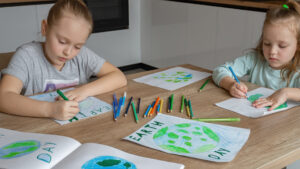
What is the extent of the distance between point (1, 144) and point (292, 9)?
1188 millimetres

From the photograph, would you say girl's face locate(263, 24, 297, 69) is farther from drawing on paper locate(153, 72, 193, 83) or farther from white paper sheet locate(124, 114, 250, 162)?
white paper sheet locate(124, 114, 250, 162)

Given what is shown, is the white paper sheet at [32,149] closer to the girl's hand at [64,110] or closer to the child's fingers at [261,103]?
the girl's hand at [64,110]

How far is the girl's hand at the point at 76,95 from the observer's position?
3.65 feet

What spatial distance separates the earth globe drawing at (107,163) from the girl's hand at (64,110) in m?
0.27

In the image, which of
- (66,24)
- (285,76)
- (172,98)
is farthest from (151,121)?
(285,76)

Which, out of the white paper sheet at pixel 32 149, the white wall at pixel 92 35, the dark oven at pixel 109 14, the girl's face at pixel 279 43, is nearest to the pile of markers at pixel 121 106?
the white paper sheet at pixel 32 149

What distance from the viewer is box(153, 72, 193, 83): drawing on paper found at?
1356 mm

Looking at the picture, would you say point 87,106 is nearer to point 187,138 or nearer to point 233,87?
point 187,138

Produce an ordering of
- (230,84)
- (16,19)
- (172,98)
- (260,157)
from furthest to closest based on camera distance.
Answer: (16,19), (230,84), (172,98), (260,157)

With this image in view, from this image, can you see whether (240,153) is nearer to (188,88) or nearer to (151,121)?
(151,121)

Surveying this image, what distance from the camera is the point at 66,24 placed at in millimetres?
1179

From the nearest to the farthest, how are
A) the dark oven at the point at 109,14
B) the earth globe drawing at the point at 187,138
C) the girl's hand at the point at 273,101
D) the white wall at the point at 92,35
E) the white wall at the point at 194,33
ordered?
the earth globe drawing at the point at 187,138, the girl's hand at the point at 273,101, the white wall at the point at 194,33, the white wall at the point at 92,35, the dark oven at the point at 109,14

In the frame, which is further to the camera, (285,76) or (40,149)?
(285,76)

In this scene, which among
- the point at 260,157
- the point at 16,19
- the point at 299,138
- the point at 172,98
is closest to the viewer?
the point at 260,157
